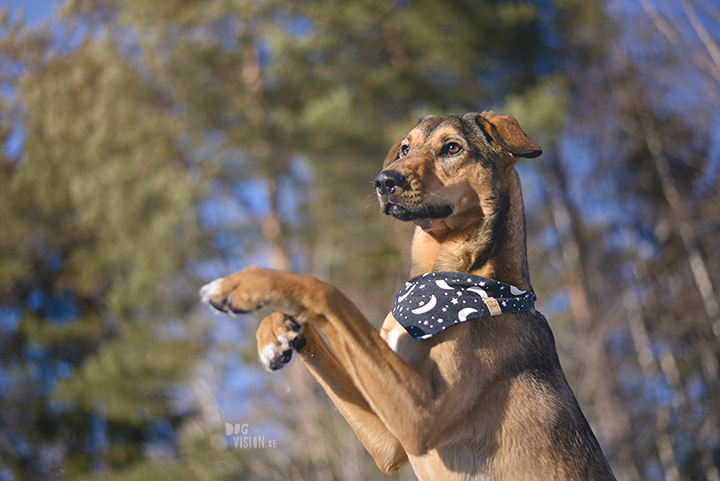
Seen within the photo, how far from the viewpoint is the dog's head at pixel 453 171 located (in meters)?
2.74

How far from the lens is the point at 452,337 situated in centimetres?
241

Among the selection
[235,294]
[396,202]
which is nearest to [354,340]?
[235,294]

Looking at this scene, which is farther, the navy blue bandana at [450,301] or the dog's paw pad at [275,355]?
the navy blue bandana at [450,301]

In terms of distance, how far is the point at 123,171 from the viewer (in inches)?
646

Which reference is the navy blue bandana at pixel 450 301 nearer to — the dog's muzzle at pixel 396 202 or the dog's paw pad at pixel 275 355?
the dog's muzzle at pixel 396 202

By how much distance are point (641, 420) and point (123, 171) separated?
16.2 m

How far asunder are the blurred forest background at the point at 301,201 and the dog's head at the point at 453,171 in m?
9.67

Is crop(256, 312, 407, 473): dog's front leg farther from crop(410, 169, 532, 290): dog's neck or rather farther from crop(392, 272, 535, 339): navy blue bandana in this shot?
crop(410, 169, 532, 290): dog's neck

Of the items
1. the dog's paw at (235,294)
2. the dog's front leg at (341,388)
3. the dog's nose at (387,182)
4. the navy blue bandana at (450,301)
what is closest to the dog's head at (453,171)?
the dog's nose at (387,182)

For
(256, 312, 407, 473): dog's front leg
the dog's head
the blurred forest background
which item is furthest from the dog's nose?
the blurred forest background

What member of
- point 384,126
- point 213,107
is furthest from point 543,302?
point 213,107

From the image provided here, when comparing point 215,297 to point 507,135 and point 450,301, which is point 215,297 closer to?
point 450,301

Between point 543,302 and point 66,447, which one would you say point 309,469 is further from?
point 66,447

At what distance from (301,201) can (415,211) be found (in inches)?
574
